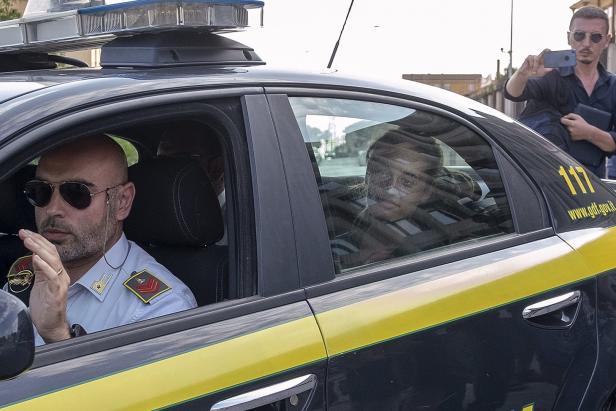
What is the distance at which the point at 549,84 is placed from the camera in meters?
4.73

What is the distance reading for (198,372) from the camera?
1.73m

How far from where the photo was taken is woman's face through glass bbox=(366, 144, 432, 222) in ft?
7.60

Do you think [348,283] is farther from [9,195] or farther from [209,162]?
[9,195]

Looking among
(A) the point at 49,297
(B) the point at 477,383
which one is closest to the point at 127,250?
(A) the point at 49,297

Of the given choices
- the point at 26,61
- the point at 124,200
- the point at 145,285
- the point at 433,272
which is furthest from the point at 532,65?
the point at 145,285

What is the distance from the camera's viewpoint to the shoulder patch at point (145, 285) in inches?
82.8

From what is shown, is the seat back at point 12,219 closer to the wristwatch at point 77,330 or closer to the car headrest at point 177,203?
the car headrest at point 177,203

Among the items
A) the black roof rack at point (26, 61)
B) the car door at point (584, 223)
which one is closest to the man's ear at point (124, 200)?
the black roof rack at point (26, 61)

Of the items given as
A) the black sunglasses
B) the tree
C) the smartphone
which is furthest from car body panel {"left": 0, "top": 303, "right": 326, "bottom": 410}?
the tree

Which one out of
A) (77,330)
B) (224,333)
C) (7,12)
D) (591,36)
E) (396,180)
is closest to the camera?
(224,333)

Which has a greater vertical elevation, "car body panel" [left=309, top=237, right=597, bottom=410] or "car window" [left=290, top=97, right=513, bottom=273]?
"car window" [left=290, top=97, right=513, bottom=273]

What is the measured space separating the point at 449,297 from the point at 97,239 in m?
0.85

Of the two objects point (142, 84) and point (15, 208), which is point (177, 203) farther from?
point (15, 208)

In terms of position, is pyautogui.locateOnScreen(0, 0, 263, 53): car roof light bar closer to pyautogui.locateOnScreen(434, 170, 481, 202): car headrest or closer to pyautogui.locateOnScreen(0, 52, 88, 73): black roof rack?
pyautogui.locateOnScreen(0, 52, 88, 73): black roof rack
